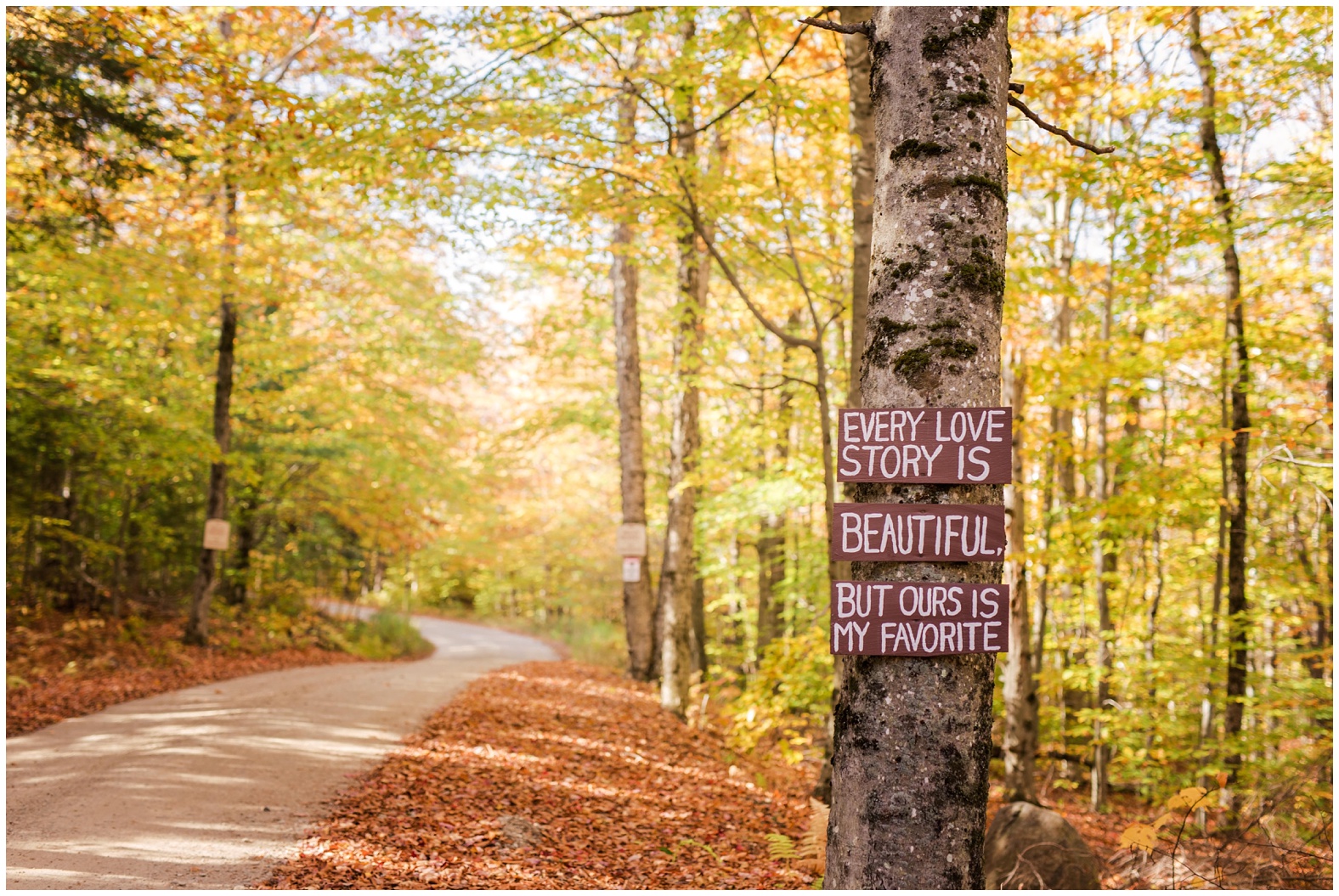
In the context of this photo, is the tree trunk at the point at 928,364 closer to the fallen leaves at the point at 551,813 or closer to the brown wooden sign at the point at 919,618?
the brown wooden sign at the point at 919,618

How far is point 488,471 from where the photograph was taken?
1750 cm

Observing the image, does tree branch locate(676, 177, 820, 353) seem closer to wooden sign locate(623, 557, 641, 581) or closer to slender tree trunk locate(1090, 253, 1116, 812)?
slender tree trunk locate(1090, 253, 1116, 812)

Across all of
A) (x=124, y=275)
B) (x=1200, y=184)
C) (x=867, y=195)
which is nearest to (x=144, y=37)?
(x=124, y=275)

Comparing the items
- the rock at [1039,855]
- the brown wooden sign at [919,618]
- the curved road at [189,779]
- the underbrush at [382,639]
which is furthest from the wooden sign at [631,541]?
the brown wooden sign at [919,618]

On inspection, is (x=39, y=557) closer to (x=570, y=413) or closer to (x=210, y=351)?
(x=210, y=351)

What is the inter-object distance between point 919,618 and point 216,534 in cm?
1233

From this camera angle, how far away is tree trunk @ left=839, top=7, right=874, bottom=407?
22.0ft

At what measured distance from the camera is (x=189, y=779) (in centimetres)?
584

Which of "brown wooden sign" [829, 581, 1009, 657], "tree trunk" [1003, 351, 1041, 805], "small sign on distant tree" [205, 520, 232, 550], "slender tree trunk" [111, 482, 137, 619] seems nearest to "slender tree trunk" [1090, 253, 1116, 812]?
"tree trunk" [1003, 351, 1041, 805]

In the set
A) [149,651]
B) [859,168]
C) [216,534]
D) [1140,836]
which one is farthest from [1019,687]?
[149,651]

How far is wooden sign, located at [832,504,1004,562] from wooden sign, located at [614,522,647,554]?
30.4 ft

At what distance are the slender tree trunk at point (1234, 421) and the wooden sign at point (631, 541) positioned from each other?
7.14 m

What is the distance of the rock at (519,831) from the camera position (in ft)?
17.1

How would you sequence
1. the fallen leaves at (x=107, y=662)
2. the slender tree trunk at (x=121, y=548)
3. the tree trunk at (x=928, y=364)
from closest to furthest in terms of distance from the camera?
the tree trunk at (x=928, y=364)
the fallen leaves at (x=107, y=662)
the slender tree trunk at (x=121, y=548)
